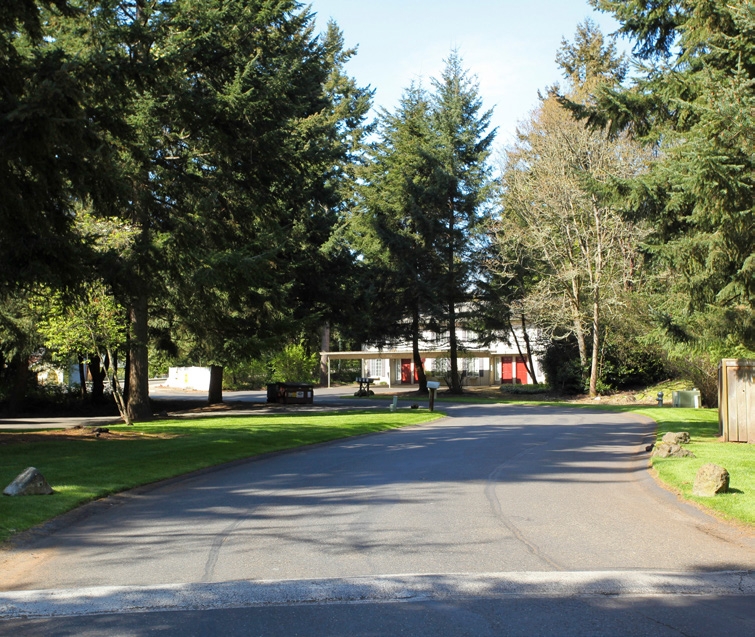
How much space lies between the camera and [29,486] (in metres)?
10.8

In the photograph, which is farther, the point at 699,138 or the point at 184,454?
the point at 184,454

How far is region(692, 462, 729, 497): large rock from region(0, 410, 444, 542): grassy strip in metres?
8.77

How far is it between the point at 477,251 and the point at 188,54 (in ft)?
105

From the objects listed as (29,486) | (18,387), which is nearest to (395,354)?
(18,387)

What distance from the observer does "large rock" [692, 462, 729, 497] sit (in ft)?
36.4

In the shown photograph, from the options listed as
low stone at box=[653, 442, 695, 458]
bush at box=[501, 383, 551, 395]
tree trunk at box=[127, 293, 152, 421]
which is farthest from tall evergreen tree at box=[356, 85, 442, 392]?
low stone at box=[653, 442, 695, 458]

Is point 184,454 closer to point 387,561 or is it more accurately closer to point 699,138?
point 387,561

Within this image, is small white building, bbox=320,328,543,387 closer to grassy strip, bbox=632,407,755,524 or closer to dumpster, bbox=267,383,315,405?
dumpster, bbox=267,383,315,405

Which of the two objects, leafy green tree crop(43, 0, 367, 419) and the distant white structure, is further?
the distant white structure

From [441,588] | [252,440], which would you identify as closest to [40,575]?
[441,588]

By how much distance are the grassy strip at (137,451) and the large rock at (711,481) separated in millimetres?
8765

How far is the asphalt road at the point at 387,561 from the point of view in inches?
234

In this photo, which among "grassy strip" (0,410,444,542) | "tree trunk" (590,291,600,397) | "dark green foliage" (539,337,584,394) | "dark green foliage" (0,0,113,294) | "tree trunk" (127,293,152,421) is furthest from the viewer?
"dark green foliage" (539,337,584,394)

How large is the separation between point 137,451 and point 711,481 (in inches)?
460
